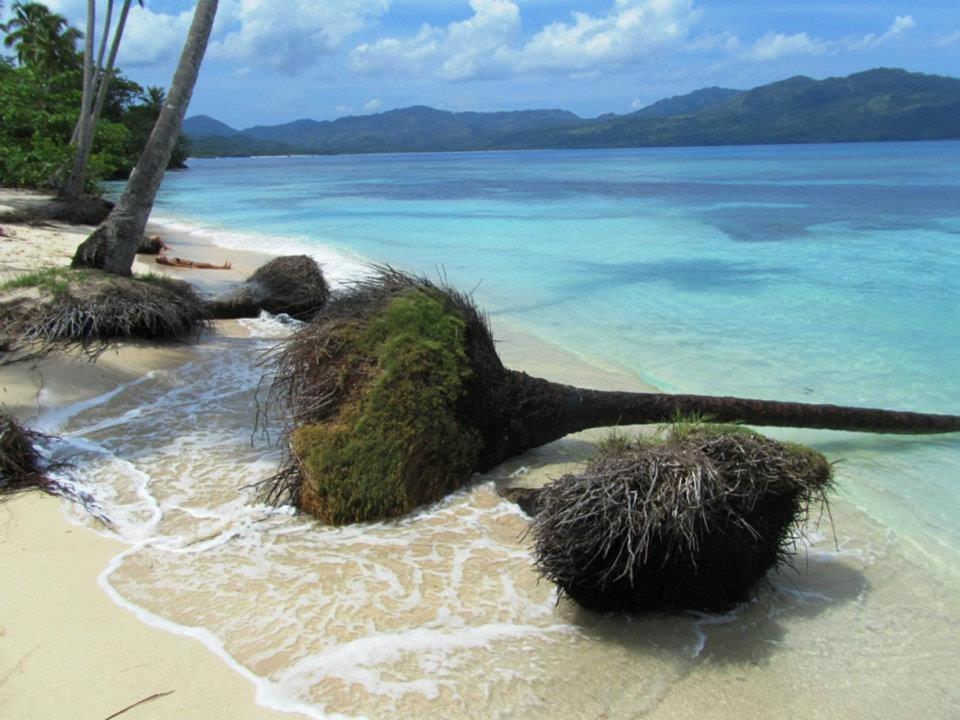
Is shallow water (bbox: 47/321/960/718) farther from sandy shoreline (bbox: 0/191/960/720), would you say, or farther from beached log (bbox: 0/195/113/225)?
beached log (bbox: 0/195/113/225)

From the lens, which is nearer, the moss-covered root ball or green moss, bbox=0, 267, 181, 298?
the moss-covered root ball

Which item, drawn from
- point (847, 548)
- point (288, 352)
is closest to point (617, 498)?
point (847, 548)

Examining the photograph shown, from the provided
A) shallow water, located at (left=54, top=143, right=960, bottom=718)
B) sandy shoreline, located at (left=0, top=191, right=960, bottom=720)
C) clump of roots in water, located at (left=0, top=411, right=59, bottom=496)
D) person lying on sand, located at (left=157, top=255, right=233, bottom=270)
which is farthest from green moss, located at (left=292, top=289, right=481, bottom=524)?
person lying on sand, located at (left=157, top=255, right=233, bottom=270)

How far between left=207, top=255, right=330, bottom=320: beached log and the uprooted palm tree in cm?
519

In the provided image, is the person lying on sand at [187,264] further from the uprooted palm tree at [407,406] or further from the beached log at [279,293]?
the uprooted palm tree at [407,406]

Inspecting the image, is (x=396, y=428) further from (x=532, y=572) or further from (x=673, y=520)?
(x=673, y=520)

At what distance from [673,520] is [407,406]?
202 cm

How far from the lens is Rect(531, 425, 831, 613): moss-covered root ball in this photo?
11.3ft

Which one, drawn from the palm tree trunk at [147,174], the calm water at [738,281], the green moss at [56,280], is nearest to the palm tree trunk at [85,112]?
the calm water at [738,281]

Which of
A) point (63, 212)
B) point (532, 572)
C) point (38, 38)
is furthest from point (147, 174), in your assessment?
point (38, 38)

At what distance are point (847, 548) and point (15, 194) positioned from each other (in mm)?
27113

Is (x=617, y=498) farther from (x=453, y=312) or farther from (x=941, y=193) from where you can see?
(x=941, y=193)

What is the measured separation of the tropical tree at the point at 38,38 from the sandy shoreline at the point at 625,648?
2411 inches

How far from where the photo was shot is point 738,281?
15.7 m
